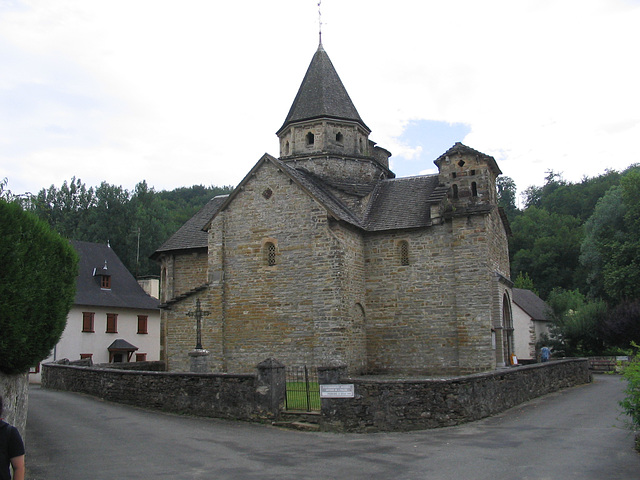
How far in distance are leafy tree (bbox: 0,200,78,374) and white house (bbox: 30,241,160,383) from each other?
24.0m

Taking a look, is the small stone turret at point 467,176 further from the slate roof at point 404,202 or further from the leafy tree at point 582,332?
the leafy tree at point 582,332

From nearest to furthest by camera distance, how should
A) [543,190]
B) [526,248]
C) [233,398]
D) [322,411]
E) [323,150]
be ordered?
[322,411]
[233,398]
[323,150]
[526,248]
[543,190]

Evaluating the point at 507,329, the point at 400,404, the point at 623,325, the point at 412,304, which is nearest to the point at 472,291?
the point at 412,304

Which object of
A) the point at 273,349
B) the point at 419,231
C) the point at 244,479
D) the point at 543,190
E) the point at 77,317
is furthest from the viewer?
the point at 543,190

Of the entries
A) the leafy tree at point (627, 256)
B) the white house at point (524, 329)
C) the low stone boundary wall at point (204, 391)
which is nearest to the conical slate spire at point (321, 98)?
the low stone boundary wall at point (204, 391)

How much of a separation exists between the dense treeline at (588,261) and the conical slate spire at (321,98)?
17.2m

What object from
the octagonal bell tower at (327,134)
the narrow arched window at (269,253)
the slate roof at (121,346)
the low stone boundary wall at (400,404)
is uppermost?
the octagonal bell tower at (327,134)

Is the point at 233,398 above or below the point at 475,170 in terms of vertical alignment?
below

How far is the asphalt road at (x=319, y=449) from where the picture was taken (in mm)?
9266

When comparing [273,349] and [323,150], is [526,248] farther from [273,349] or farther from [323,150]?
[273,349]

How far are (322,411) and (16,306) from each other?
7122mm

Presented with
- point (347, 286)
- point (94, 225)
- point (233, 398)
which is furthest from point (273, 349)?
point (94, 225)

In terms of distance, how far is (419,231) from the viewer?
23.5 metres

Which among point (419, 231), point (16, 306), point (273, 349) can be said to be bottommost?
point (273, 349)
